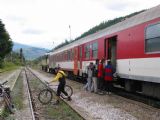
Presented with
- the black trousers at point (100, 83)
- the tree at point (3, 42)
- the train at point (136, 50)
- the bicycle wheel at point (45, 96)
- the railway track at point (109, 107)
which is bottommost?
the railway track at point (109, 107)

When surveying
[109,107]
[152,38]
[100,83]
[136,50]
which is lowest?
[109,107]

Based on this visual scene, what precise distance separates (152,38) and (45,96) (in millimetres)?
5375

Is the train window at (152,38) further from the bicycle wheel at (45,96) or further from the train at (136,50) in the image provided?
the bicycle wheel at (45,96)

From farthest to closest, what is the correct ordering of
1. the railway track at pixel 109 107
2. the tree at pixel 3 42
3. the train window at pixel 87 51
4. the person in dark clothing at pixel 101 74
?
1. the tree at pixel 3 42
2. the train window at pixel 87 51
3. the person in dark clothing at pixel 101 74
4. the railway track at pixel 109 107

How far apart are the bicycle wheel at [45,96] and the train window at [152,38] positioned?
4648 mm

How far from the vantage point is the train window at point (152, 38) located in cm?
1402

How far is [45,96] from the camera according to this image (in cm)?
1723

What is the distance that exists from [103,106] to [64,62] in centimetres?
2166

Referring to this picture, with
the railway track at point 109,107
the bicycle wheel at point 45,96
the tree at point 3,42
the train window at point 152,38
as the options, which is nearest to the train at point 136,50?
the train window at point 152,38

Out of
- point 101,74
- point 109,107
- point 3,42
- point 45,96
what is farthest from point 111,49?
point 3,42

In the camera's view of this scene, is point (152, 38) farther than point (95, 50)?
No

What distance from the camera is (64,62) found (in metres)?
37.1

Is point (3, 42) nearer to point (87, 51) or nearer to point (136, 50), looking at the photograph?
point (87, 51)

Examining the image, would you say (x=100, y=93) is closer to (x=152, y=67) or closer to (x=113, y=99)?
(x=113, y=99)
